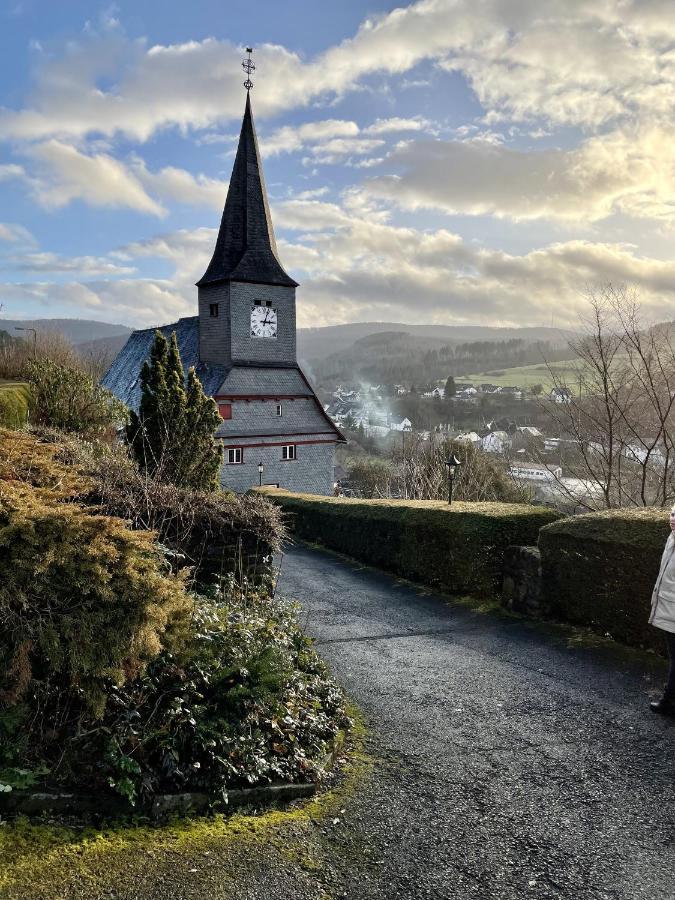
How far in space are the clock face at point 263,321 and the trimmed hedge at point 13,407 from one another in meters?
26.6

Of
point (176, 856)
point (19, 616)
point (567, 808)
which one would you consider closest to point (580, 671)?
point (567, 808)

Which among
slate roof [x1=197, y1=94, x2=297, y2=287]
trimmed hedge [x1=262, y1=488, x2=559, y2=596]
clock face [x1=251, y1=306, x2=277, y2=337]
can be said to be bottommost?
trimmed hedge [x1=262, y1=488, x2=559, y2=596]

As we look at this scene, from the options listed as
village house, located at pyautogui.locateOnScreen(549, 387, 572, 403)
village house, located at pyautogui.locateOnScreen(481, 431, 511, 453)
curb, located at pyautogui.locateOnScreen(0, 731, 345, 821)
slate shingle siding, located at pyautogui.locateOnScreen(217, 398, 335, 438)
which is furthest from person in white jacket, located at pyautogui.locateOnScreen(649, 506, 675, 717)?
village house, located at pyautogui.locateOnScreen(481, 431, 511, 453)

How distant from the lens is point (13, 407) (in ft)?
35.7

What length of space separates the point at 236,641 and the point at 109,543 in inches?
65.2

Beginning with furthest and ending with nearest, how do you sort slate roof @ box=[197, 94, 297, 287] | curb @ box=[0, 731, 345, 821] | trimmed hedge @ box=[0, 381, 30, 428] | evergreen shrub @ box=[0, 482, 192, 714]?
slate roof @ box=[197, 94, 297, 287] → trimmed hedge @ box=[0, 381, 30, 428] → evergreen shrub @ box=[0, 482, 192, 714] → curb @ box=[0, 731, 345, 821]

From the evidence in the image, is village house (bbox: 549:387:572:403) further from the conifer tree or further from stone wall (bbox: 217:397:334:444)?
stone wall (bbox: 217:397:334:444)

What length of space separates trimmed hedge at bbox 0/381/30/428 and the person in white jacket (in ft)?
29.9

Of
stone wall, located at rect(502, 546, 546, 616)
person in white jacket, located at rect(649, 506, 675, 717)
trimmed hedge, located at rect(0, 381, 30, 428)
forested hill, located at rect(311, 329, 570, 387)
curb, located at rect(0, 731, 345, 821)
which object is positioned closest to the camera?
curb, located at rect(0, 731, 345, 821)

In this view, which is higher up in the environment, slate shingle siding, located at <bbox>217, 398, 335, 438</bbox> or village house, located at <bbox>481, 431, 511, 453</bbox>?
slate shingle siding, located at <bbox>217, 398, 335, 438</bbox>

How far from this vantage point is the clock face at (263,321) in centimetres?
3834

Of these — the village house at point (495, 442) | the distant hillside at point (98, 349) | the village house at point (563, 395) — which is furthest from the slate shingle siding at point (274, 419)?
the village house at point (563, 395)

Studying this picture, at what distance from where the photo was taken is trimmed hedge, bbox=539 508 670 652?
7773 mm

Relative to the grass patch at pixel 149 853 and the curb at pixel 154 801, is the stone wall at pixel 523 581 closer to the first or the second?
the curb at pixel 154 801
